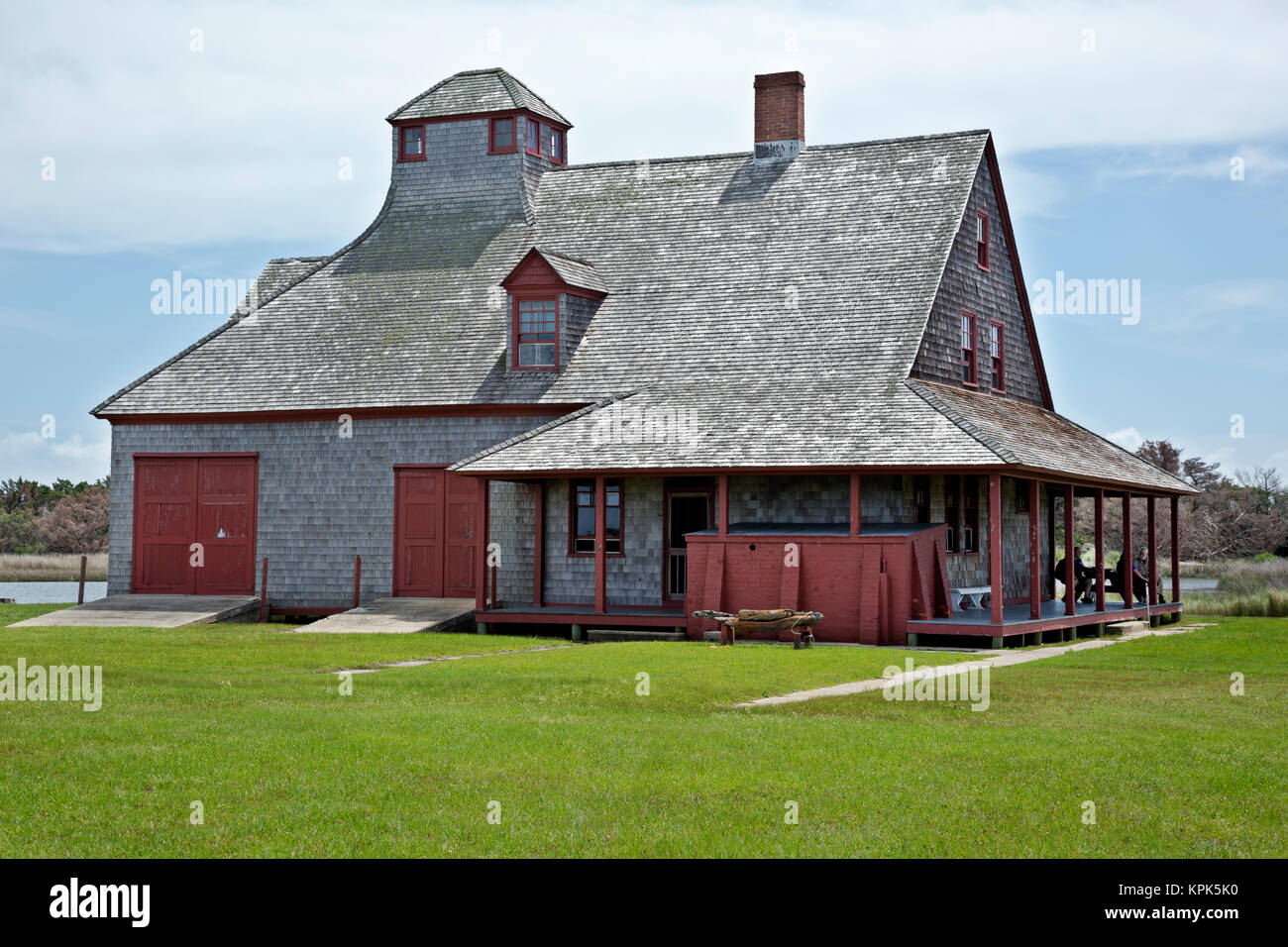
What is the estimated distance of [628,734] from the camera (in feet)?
41.2

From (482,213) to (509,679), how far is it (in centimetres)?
1896

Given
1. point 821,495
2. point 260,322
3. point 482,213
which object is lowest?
point 821,495

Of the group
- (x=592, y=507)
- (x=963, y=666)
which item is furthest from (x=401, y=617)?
(x=963, y=666)

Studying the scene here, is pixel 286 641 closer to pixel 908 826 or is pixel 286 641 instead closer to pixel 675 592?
pixel 675 592

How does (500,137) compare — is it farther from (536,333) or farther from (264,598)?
(264,598)

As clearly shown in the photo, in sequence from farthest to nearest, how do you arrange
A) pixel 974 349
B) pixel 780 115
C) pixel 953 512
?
pixel 780 115 < pixel 974 349 < pixel 953 512

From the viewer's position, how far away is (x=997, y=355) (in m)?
31.0

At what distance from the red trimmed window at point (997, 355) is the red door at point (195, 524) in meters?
15.7

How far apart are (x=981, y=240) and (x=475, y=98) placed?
12.2 metres

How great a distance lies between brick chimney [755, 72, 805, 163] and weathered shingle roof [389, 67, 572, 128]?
5.37 meters

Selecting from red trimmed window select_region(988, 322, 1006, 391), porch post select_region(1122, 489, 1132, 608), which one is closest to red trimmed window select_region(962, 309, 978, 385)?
red trimmed window select_region(988, 322, 1006, 391)

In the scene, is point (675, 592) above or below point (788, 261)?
below

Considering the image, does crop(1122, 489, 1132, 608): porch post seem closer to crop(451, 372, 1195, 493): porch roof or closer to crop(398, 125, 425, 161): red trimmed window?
crop(451, 372, 1195, 493): porch roof
